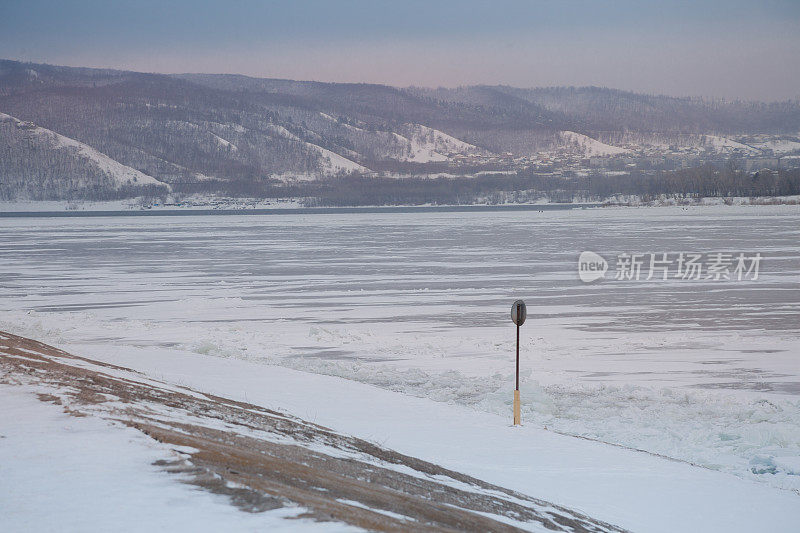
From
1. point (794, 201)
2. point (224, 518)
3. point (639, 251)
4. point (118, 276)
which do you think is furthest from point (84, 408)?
point (794, 201)

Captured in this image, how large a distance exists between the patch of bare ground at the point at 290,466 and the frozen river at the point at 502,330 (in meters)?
3.82

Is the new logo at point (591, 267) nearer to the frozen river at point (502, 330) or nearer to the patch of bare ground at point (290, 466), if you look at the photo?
the frozen river at point (502, 330)

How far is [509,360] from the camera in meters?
16.4

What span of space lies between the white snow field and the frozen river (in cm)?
6

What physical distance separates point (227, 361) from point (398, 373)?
9.75 ft

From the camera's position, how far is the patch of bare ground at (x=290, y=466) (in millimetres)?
6016

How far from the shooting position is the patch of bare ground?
6.02 m

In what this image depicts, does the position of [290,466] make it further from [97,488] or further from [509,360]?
[509,360]

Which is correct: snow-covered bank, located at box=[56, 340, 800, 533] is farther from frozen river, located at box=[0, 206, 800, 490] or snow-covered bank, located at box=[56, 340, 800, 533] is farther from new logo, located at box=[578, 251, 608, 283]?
new logo, located at box=[578, 251, 608, 283]

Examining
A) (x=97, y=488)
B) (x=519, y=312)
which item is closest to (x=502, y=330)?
(x=519, y=312)

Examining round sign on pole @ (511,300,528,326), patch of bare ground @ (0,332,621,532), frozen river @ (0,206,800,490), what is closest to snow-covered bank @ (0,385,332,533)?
patch of bare ground @ (0,332,621,532)

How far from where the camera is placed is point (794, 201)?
131 metres

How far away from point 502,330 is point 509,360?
349cm

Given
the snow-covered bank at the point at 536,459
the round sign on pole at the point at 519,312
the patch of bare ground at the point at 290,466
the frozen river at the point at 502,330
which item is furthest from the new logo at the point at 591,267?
the patch of bare ground at the point at 290,466
